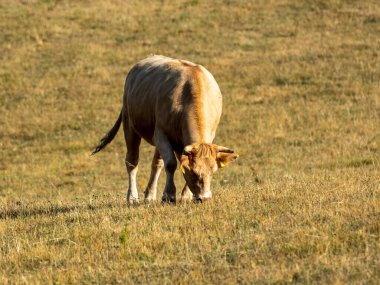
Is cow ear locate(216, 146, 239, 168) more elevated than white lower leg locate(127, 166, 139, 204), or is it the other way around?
cow ear locate(216, 146, 239, 168)

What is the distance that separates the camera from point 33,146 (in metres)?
24.0

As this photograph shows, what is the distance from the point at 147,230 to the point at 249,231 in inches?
49.1

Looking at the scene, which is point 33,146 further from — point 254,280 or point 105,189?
point 254,280

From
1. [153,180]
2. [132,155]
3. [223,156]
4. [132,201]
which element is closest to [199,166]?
[223,156]

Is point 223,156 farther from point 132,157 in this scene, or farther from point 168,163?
point 132,157

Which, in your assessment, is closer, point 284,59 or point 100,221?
point 100,221

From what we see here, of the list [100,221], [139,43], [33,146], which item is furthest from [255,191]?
[139,43]

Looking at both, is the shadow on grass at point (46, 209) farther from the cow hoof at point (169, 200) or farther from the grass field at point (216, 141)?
the cow hoof at point (169, 200)

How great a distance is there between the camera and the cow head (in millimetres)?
10828

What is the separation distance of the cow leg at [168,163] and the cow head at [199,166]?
1.00 metres

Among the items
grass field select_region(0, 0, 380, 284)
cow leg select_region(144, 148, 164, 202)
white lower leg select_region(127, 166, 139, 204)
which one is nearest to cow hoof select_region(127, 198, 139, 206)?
white lower leg select_region(127, 166, 139, 204)

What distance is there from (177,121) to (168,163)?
24.8 inches

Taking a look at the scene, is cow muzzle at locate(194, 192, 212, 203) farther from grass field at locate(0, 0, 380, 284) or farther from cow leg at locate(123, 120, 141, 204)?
cow leg at locate(123, 120, 141, 204)

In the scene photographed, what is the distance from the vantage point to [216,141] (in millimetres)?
23578
